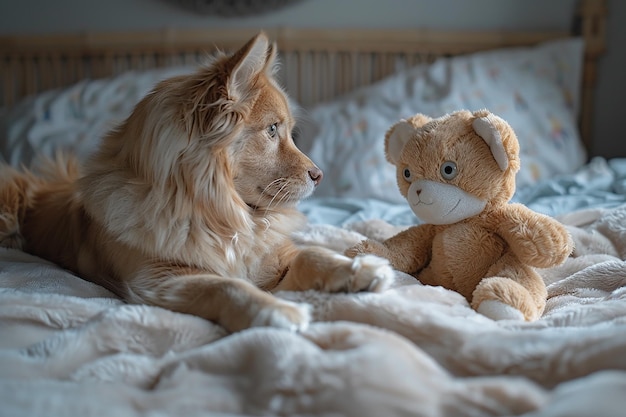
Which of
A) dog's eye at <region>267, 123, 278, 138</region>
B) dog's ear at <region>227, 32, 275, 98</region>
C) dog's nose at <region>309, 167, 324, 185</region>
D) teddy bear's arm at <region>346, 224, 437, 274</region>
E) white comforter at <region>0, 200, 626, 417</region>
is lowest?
teddy bear's arm at <region>346, 224, 437, 274</region>

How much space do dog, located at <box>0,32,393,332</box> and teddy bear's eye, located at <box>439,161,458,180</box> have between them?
0.85ft

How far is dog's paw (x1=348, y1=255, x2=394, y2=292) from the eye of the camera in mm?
1119

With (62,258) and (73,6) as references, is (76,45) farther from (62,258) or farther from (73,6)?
→ (62,258)

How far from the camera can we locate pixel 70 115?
2.77 meters

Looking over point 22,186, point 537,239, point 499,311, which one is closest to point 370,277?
point 499,311

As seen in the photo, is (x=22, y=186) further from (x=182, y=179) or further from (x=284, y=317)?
(x=284, y=317)

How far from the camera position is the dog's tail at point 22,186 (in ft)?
5.75

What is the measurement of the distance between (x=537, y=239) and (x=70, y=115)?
2.29 meters

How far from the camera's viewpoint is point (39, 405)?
79 cm

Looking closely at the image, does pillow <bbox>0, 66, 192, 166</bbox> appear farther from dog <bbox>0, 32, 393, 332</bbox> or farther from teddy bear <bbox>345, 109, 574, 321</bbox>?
teddy bear <bbox>345, 109, 574, 321</bbox>

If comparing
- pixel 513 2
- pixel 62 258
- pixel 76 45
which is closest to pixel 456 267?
pixel 62 258

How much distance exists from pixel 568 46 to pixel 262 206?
2309 mm

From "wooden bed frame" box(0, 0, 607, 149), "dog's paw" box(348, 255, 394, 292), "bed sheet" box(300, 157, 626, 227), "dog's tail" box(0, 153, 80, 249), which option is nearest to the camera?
"dog's paw" box(348, 255, 394, 292)

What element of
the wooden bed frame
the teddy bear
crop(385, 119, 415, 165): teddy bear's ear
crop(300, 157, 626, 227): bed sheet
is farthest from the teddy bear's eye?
the wooden bed frame
